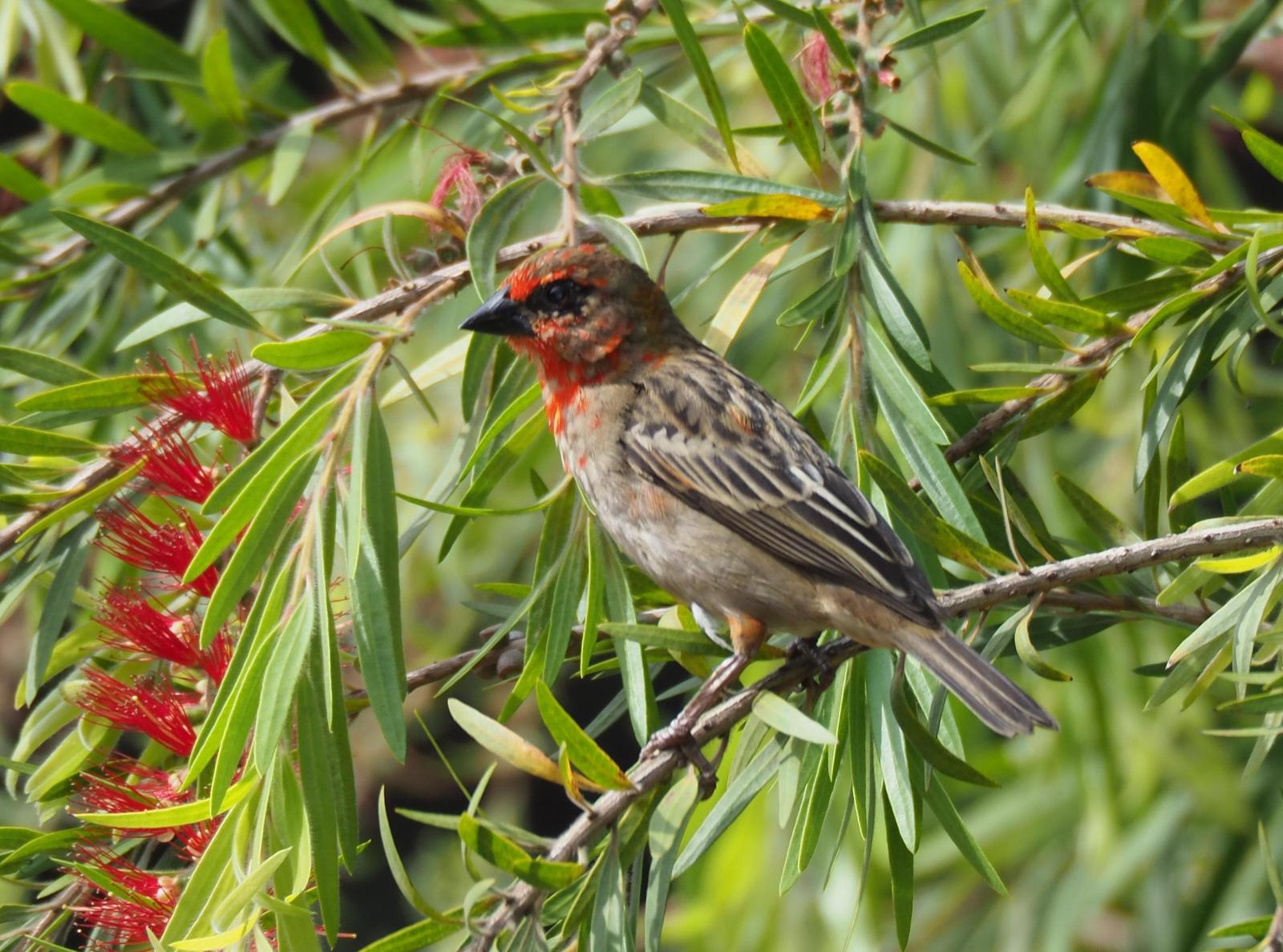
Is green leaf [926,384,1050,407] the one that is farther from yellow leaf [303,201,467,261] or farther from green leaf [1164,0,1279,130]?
green leaf [1164,0,1279,130]

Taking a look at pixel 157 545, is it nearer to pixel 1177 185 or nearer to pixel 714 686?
pixel 714 686

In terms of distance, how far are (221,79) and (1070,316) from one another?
80.3 inches

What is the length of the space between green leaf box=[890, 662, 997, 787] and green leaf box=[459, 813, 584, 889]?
0.57 meters

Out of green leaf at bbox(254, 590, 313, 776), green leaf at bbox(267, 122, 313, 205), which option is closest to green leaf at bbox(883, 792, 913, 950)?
green leaf at bbox(254, 590, 313, 776)

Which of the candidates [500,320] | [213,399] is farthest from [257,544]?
[500,320]

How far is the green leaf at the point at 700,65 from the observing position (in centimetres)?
253

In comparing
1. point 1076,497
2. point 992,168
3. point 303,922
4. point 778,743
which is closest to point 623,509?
point 778,743

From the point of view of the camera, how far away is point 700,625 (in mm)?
2867

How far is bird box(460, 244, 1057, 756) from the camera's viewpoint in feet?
8.12

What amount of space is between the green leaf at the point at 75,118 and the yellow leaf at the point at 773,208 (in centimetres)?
155

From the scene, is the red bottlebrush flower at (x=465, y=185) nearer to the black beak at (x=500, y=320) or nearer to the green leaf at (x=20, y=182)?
the black beak at (x=500, y=320)

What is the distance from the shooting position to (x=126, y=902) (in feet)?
6.79

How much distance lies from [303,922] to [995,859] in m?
3.67

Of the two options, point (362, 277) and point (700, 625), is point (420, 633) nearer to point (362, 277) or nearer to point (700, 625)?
point (362, 277)
